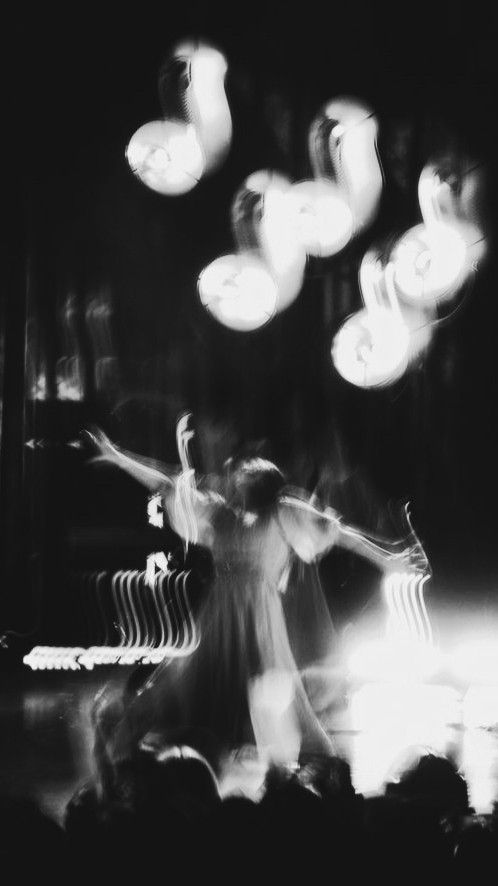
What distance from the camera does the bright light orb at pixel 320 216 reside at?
4.78m

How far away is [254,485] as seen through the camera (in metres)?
3.80

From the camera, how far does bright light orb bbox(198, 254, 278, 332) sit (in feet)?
15.2

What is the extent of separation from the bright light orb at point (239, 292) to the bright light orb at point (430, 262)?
875 millimetres

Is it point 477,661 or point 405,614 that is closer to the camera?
point 405,614

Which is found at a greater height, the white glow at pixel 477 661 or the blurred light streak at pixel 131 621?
the blurred light streak at pixel 131 621

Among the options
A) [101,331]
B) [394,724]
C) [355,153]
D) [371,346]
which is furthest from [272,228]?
[394,724]

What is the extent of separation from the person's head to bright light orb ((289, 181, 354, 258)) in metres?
1.56

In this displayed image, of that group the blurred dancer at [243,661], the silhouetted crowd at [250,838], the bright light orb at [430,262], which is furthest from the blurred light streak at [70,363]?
the silhouetted crowd at [250,838]

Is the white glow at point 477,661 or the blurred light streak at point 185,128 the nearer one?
the blurred light streak at point 185,128

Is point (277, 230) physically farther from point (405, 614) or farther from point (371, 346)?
point (405, 614)

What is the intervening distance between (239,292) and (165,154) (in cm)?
79

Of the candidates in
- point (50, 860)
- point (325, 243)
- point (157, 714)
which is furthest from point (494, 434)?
point (50, 860)

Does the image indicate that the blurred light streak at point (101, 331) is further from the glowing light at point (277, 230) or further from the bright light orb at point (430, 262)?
the bright light orb at point (430, 262)

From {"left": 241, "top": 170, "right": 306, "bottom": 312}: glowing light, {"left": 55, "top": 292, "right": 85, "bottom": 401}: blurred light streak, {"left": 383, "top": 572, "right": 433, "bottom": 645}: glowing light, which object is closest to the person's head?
{"left": 241, "top": 170, "right": 306, "bottom": 312}: glowing light
